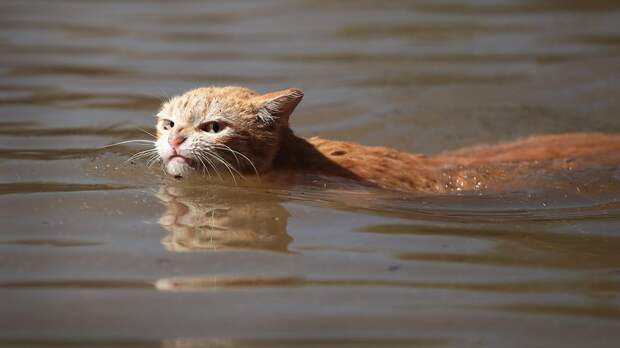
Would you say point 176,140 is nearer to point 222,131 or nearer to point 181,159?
point 181,159

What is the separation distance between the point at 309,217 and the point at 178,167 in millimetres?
950

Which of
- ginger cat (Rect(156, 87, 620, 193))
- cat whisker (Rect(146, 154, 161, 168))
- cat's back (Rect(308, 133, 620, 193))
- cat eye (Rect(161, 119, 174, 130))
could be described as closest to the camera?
ginger cat (Rect(156, 87, 620, 193))

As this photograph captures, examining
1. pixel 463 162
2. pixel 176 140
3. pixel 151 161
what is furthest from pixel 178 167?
pixel 463 162

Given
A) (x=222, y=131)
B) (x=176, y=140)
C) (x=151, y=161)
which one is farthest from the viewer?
(x=151, y=161)

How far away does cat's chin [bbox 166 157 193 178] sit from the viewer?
5996mm

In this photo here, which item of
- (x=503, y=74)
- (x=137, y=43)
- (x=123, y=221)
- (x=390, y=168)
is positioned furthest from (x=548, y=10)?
(x=123, y=221)

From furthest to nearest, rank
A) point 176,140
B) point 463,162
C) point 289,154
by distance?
point 463,162
point 289,154
point 176,140

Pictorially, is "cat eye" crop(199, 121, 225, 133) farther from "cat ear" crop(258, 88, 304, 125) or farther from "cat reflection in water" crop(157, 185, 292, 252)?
"cat reflection in water" crop(157, 185, 292, 252)

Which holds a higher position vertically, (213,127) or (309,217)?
(213,127)

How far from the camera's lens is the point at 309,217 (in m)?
5.62

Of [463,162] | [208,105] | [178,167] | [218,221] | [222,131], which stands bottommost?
[218,221]

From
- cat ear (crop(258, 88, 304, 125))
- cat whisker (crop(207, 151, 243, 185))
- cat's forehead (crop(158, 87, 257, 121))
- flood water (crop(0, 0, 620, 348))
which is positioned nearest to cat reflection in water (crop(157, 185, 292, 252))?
flood water (crop(0, 0, 620, 348))

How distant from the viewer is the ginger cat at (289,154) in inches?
240

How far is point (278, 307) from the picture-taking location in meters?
4.21
